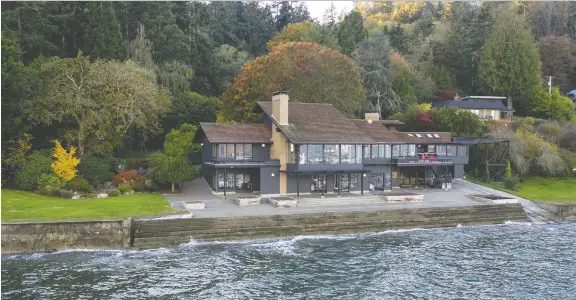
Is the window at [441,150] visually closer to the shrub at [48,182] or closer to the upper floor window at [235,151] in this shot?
the upper floor window at [235,151]

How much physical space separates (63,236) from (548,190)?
45.0m

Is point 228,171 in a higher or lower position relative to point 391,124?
lower

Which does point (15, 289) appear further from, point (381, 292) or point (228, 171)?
point (228, 171)

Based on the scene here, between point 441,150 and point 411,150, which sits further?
point 441,150

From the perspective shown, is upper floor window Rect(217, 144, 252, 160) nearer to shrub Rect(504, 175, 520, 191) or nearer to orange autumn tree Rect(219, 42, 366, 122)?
orange autumn tree Rect(219, 42, 366, 122)

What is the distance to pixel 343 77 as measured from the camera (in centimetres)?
5766

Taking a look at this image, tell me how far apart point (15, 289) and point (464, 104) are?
66.7 metres

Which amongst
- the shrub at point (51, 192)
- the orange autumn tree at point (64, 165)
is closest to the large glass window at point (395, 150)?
the orange autumn tree at point (64, 165)

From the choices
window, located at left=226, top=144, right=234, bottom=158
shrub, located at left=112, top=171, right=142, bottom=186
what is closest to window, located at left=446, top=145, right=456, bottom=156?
window, located at left=226, top=144, right=234, bottom=158

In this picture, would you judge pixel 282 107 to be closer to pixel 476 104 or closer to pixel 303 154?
pixel 303 154

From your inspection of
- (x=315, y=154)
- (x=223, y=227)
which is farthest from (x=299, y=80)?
(x=223, y=227)

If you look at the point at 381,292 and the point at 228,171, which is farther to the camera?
the point at 228,171

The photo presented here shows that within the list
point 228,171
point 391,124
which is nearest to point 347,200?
point 228,171

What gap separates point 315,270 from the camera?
26.1m
